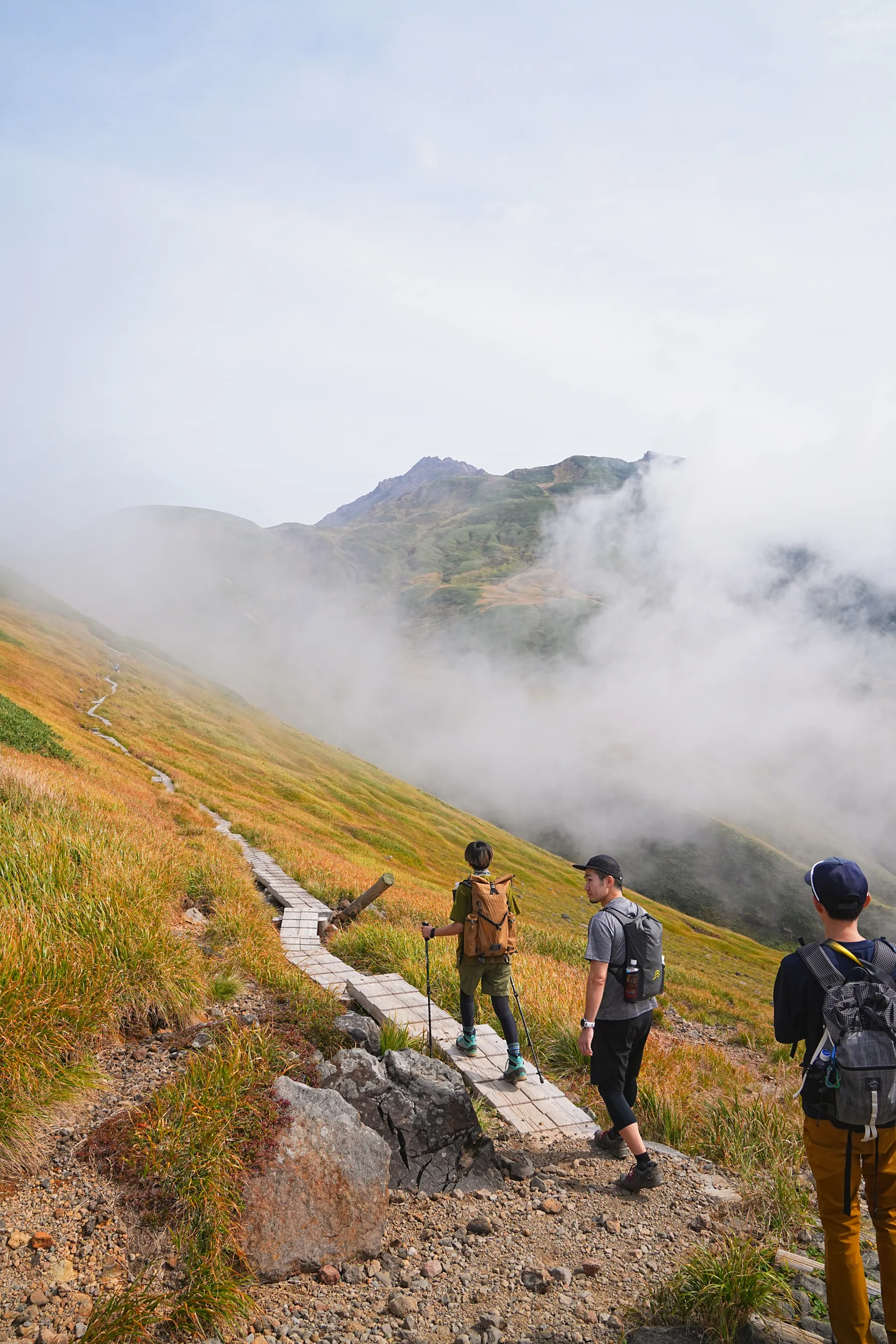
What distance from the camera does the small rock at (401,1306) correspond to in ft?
16.7

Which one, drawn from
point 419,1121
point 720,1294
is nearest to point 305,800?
point 419,1121

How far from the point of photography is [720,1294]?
482cm

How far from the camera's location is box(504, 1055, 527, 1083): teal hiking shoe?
8.61m

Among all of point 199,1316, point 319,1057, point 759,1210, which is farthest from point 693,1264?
point 319,1057

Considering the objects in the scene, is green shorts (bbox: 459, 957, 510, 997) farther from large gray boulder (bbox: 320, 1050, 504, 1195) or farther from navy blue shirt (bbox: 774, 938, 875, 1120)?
navy blue shirt (bbox: 774, 938, 875, 1120)

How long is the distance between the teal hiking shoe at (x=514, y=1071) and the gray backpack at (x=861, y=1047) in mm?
4571

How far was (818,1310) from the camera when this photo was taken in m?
5.07

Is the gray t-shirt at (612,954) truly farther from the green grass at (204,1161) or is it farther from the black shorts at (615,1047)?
the green grass at (204,1161)

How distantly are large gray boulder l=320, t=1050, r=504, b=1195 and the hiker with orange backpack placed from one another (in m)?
1.65

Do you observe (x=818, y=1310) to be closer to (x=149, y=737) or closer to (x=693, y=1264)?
(x=693, y=1264)

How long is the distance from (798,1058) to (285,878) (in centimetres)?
1481

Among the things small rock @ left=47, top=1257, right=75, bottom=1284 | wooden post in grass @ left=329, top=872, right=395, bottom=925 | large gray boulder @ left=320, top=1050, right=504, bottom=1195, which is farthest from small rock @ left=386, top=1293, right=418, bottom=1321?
wooden post in grass @ left=329, top=872, right=395, bottom=925

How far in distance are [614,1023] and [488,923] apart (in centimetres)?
208

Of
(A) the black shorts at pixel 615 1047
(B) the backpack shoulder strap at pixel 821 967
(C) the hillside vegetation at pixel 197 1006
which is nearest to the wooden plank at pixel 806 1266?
(C) the hillside vegetation at pixel 197 1006
